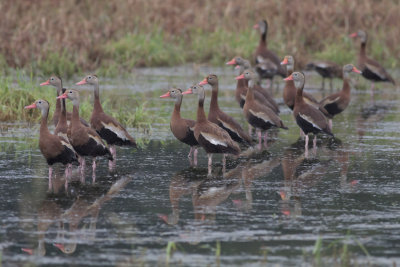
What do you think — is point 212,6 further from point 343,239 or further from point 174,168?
point 343,239

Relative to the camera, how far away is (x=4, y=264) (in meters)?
6.87

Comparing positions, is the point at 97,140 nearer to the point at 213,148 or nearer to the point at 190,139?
the point at 213,148

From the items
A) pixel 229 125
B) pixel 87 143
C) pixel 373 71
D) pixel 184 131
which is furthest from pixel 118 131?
pixel 373 71

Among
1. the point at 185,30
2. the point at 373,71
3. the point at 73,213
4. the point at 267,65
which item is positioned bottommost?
the point at 73,213

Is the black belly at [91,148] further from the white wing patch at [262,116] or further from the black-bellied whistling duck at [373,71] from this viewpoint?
the black-bellied whistling duck at [373,71]

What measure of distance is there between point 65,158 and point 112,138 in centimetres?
153

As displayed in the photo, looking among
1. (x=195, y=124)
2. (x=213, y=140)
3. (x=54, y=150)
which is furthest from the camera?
(x=195, y=124)

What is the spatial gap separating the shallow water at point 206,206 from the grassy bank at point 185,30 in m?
7.21

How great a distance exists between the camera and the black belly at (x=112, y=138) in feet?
38.2

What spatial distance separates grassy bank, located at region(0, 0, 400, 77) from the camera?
20609mm

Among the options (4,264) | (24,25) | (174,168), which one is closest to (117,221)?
(4,264)

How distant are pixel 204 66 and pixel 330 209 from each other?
13.6 m

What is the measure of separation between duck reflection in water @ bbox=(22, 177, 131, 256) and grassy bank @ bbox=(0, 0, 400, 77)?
32.7ft

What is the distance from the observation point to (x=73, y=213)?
337 inches
